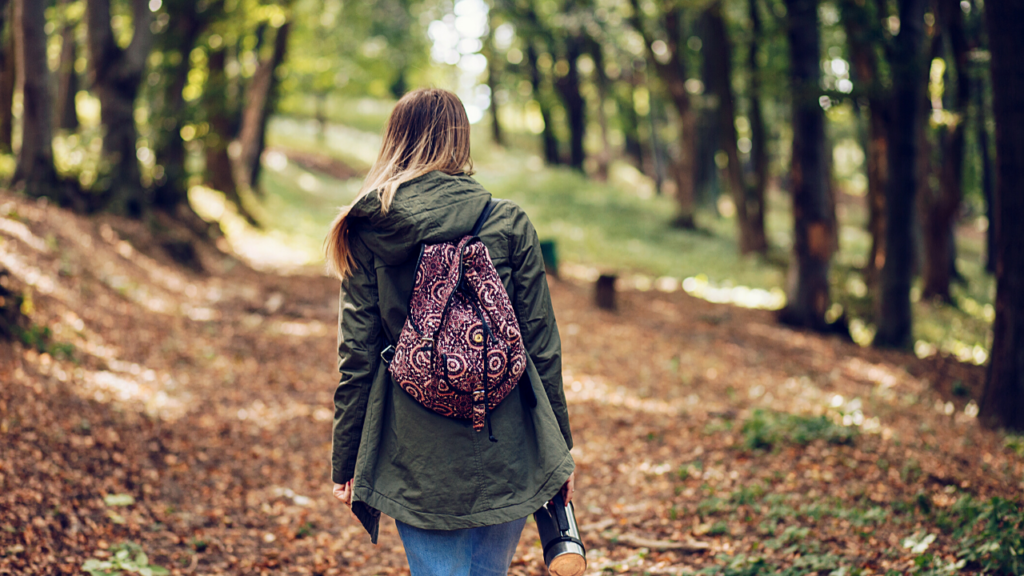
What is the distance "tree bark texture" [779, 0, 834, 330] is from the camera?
446 inches

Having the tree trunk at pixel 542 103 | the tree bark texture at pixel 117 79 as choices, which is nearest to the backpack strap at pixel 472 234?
the tree bark texture at pixel 117 79

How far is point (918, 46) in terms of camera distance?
10.2 meters

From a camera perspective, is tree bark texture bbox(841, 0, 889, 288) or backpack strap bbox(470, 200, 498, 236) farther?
tree bark texture bbox(841, 0, 889, 288)

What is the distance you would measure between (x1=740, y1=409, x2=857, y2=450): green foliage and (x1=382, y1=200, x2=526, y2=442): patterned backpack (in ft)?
13.4

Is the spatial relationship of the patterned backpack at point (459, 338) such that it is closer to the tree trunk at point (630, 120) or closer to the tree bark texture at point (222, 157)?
the tree bark texture at point (222, 157)

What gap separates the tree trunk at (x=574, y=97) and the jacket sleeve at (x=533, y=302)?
27.3 meters

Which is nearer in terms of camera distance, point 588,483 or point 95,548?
point 95,548

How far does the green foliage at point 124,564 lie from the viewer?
3820mm

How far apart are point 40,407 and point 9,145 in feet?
33.6

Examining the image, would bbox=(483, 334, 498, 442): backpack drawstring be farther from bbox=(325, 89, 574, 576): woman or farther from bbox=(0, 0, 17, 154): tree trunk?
bbox=(0, 0, 17, 154): tree trunk

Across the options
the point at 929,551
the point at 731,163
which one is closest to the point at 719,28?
the point at 731,163

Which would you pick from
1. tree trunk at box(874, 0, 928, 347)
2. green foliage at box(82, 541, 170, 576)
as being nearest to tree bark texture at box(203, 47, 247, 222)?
tree trunk at box(874, 0, 928, 347)

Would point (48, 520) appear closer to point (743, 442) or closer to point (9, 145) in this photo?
point (743, 442)

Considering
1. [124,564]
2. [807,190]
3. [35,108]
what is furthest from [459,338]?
[807,190]
